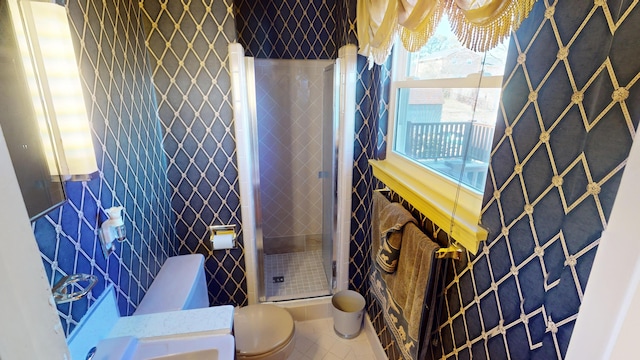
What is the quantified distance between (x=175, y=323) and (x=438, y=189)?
1.19 m

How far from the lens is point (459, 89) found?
1162mm

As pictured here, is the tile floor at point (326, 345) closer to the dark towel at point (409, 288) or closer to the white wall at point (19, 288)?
the dark towel at point (409, 288)

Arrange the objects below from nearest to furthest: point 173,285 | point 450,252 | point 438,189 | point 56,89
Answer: point 56,89 → point 450,252 → point 438,189 → point 173,285

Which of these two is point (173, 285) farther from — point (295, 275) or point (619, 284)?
point (619, 284)

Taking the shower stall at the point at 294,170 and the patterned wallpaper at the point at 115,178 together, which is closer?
the patterned wallpaper at the point at 115,178

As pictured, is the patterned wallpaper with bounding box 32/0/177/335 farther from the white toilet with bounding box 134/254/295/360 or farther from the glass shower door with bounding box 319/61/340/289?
the glass shower door with bounding box 319/61/340/289

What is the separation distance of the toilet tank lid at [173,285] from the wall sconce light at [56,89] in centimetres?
72

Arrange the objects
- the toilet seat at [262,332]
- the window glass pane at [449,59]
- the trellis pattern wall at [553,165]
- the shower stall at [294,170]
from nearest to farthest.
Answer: the trellis pattern wall at [553,165]
the window glass pane at [449,59]
the toilet seat at [262,332]
the shower stall at [294,170]

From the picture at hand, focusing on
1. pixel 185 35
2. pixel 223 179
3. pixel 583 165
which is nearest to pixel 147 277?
pixel 223 179

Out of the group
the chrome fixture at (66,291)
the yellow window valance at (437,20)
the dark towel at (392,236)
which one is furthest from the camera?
the dark towel at (392,236)

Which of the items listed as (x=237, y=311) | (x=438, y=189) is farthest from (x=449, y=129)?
(x=237, y=311)

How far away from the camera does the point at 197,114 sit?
1861 mm

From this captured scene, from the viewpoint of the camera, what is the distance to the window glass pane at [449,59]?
0.95 m

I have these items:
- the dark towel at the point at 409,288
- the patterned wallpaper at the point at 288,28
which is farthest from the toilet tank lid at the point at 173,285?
the patterned wallpaper at the point at 288,28
